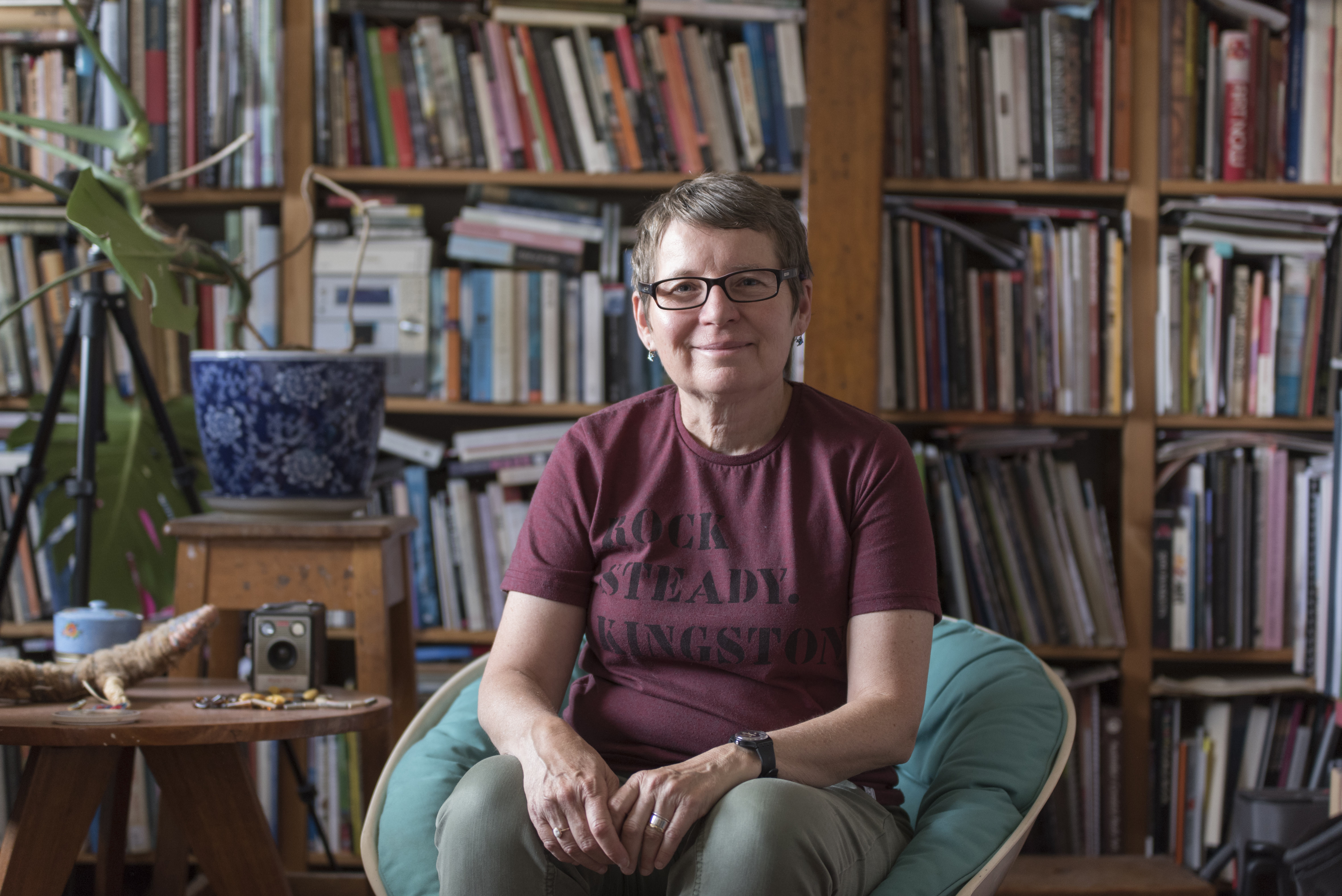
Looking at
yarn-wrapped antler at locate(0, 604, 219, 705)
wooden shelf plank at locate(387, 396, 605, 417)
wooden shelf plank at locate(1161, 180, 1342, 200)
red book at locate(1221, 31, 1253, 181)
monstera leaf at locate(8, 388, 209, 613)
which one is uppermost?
red book at locate(1221, 31, 1253, 181)

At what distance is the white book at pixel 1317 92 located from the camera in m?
2.07

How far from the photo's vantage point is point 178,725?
46.7 inches

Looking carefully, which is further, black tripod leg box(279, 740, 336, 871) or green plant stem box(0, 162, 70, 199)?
black tripod leg box(279, 740, 336, 871)

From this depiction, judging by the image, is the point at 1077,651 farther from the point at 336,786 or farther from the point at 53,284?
the point at 53,284

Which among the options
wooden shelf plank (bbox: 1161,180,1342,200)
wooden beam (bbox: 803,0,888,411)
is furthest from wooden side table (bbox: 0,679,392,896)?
wooden shelf plank (bbox: 1161,180,1342,200)

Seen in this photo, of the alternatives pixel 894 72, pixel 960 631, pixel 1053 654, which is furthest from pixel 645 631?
pixel 894 72

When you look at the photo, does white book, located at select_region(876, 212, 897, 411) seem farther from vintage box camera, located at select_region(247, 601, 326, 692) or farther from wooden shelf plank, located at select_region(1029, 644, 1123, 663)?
vintage box camera, located at select_region(247, 601, 326, 692)

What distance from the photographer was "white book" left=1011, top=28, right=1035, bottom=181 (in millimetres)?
2111

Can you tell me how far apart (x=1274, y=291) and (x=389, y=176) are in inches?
67.7

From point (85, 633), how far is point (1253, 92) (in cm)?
221

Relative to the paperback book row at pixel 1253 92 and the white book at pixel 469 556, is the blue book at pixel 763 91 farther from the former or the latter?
the white book at pixel 469 556

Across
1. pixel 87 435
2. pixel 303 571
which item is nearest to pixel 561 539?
pixel 303 571

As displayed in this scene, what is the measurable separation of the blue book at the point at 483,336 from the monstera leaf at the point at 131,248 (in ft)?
2.04

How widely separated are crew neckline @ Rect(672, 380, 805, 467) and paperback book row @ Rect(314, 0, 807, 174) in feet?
3.18
